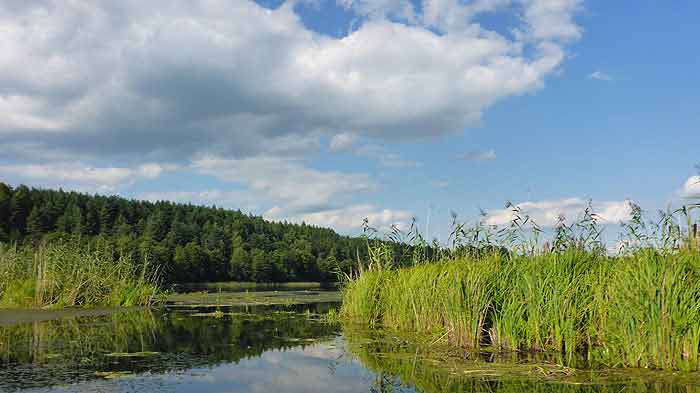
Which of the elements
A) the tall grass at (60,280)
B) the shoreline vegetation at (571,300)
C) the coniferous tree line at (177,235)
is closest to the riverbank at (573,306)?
the shoreline vegetation at (571,300)

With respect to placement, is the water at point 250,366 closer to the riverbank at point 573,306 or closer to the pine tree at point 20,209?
the riverbank at point 573,306

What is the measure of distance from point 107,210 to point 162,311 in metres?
69.7

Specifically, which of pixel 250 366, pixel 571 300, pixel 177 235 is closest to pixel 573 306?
pixel 571 300

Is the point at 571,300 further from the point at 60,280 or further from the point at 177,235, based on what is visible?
the point at 177,235

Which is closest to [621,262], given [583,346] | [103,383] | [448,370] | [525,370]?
[583,346]

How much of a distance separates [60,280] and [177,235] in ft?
203

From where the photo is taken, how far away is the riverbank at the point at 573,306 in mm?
8570

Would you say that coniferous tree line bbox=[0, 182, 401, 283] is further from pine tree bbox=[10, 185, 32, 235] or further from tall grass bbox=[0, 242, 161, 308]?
tall grass bbox=[0, 242, 161, 308]

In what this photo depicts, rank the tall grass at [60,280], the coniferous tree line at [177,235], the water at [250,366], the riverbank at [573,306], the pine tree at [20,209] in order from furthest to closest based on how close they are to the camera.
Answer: the pine tree at [20,209]
the coniferous tree line at [177,235]
the tall grass at [60,280]
the riverbank at [573,306]
the water at [250,366]

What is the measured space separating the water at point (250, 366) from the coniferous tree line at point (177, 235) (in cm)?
4969

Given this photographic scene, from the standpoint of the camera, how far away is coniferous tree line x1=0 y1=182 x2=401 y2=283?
7131 centimetres

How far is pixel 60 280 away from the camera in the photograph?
2148cm

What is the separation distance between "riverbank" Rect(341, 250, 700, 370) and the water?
2.26 feet

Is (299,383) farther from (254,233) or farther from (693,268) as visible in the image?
(254,233)
